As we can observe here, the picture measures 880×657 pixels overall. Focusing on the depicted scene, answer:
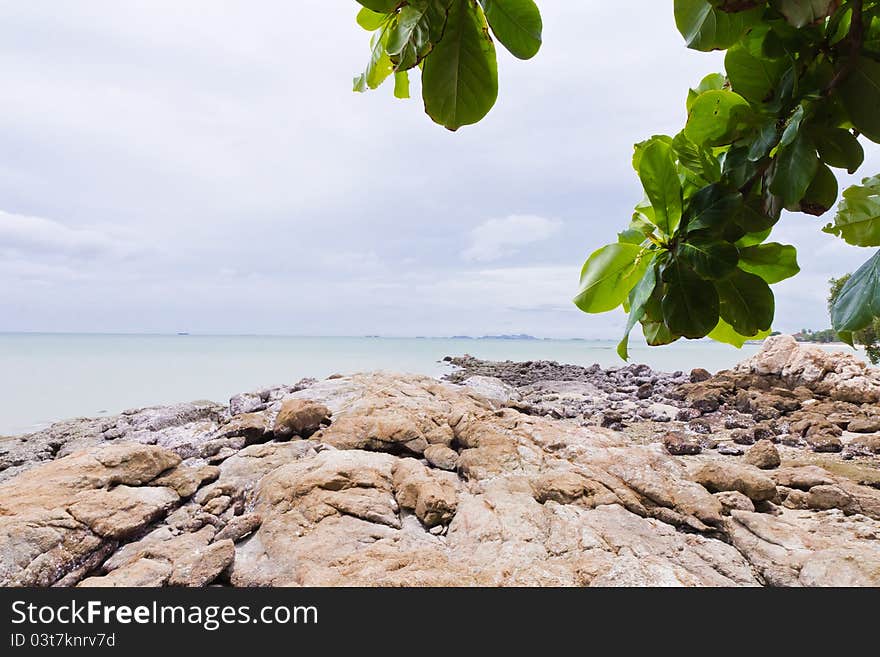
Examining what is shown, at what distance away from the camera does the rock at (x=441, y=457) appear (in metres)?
3.98

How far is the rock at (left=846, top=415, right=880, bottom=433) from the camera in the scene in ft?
21.8

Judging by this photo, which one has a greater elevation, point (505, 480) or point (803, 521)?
point (505, 480)

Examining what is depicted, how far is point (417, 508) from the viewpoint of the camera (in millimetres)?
3279

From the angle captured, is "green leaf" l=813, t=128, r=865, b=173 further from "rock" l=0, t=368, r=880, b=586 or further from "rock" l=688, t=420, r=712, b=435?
"rock" l=688, t=420, r=712, b=435

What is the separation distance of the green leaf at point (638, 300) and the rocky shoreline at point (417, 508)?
2085 millimetres

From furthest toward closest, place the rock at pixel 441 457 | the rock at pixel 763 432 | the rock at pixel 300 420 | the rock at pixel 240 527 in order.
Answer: the rock at pixel 763 432 → the rock at pixel 300 420 → the rock at pixel 441 457 → the rock at pixel 240 527

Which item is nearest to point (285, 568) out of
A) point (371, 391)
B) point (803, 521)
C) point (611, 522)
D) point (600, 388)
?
point (611, 522)

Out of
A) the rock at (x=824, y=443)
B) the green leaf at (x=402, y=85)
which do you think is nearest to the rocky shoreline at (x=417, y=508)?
the rock at (x=824, y=443)

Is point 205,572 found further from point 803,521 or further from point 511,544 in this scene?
point 803,521

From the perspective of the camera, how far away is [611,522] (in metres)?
3.12

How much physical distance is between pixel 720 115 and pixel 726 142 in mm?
40

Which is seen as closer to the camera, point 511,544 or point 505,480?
point 511,544

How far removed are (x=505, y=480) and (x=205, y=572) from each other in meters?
2.03

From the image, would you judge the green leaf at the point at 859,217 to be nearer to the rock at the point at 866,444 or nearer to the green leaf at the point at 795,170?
the green leaf at the point at 795,170
